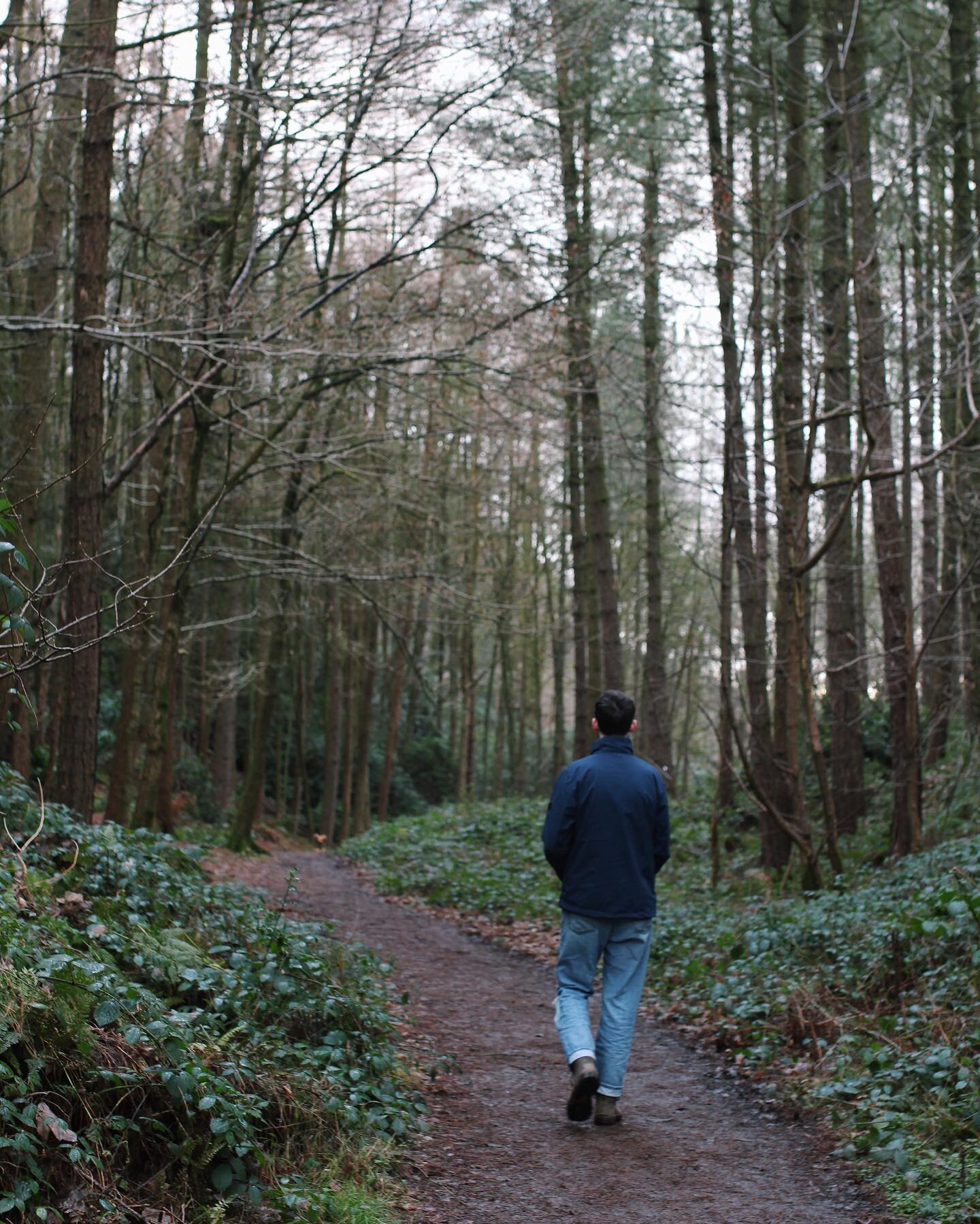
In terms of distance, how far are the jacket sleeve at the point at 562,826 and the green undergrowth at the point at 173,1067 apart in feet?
4.24

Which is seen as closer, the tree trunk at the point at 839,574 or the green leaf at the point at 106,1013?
the green leaf at the point at 106,1013

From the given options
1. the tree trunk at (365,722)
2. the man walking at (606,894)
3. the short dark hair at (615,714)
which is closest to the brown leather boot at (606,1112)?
the man walking at (606,894)

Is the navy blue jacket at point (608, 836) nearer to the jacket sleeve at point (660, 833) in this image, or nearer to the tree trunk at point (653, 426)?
the jacket sleeve at point (660, 833)

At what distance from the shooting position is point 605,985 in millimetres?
5410

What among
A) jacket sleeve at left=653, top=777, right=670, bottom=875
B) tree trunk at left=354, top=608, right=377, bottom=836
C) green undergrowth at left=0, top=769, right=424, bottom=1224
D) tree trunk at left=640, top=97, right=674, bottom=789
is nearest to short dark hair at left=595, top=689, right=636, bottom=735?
jacket sleeve at left=653, top=777, right=670, bottom=875

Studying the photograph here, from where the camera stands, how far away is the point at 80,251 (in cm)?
880

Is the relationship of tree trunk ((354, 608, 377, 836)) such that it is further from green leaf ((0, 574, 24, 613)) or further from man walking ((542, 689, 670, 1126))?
green leaf ((0, 574, 24, 613))

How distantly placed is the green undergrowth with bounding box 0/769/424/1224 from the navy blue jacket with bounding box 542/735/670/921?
1.29 meters

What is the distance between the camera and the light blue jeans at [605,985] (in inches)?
207

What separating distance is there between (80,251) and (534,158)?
199 inches

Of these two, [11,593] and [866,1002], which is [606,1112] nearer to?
[866,1002]

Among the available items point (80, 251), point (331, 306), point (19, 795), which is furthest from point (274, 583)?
point (19, 795)

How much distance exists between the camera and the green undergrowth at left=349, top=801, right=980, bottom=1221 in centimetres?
453

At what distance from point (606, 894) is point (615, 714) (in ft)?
2.97
